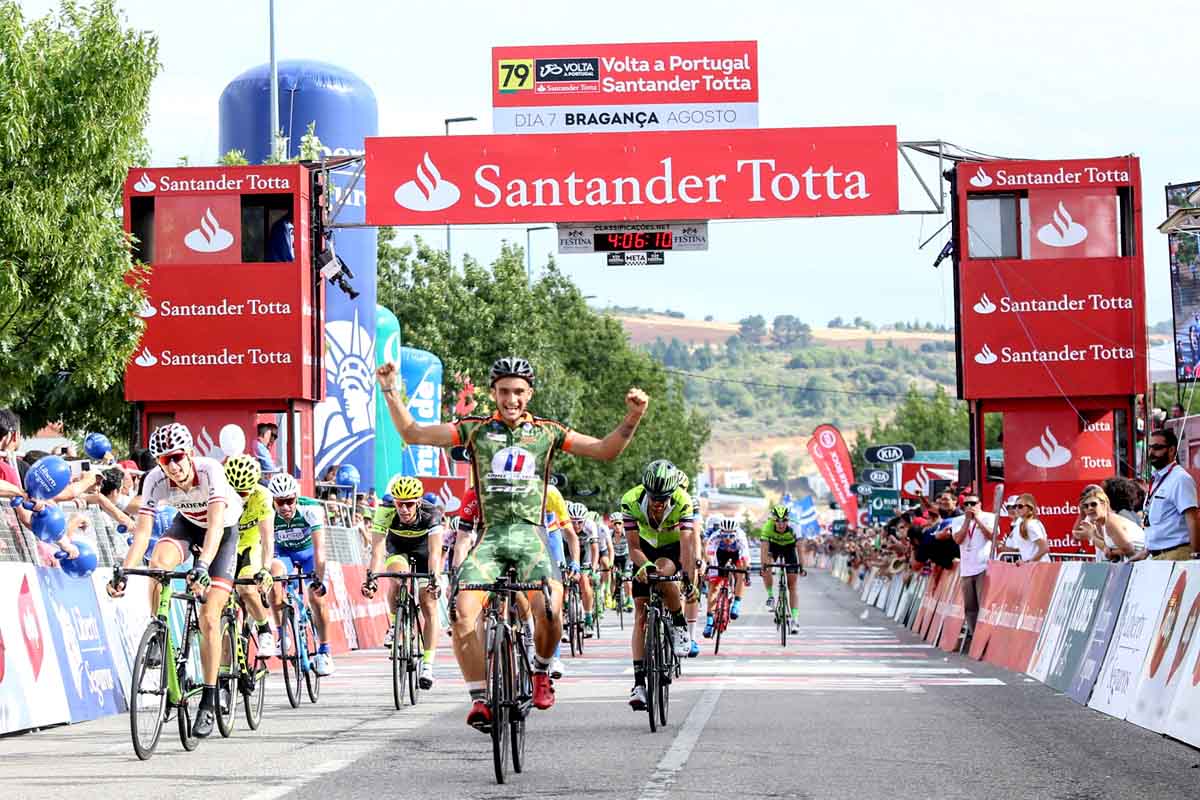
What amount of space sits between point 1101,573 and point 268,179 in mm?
17315

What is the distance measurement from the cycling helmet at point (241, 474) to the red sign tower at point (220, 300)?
1539cm

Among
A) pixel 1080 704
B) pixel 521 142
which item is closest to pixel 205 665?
pixel 1080 704

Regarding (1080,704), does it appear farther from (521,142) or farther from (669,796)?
(521,142)

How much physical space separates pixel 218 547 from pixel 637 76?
57.9 feet

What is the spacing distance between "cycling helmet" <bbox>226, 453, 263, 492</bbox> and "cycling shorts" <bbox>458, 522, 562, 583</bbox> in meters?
3.49

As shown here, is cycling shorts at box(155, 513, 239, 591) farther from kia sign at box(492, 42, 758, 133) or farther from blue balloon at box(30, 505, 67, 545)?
kia sign at box(492, 42, 758, 133)

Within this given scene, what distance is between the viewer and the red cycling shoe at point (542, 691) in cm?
1085

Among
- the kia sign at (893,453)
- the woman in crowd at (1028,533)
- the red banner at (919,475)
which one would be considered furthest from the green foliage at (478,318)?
the woman in crowd at (1028,533)

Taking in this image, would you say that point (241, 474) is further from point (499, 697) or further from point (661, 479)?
point (499, 697)

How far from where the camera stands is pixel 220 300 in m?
29.2

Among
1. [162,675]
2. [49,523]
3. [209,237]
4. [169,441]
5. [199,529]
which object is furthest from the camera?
[209,237]

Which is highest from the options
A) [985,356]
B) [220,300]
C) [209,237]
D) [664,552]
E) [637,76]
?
[637,76]

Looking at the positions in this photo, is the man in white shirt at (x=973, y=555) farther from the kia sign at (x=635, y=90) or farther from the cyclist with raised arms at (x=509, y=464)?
the cyclist with raised arms at (x=509, y=464)

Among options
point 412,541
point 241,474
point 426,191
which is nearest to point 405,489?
point 412,541
